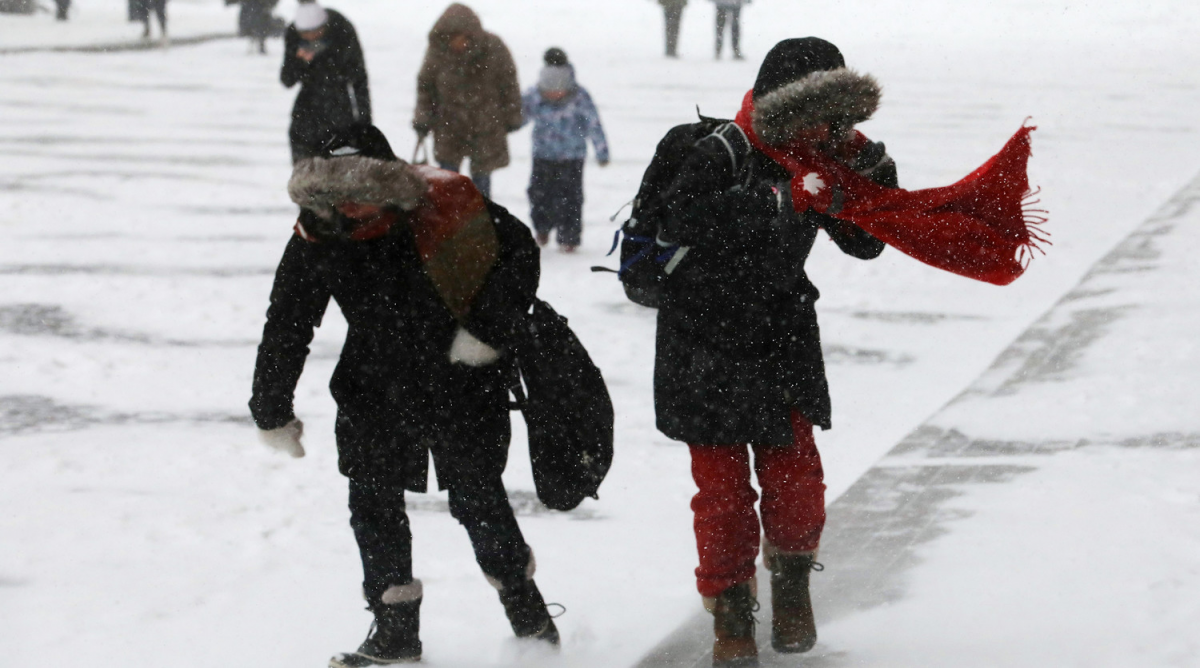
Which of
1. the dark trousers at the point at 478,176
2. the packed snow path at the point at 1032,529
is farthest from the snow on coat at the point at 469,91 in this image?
the packed snow path at the point at 1032,529

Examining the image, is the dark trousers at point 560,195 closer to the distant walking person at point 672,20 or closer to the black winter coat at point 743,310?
the black winter coat at point 743,310

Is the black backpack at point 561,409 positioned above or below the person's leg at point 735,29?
above

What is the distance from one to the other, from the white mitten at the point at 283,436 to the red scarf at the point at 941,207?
1.27m

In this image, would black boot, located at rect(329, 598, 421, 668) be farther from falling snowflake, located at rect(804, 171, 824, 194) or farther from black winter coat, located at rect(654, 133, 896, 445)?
falling snowflake, located at rect(804, 171, 824, 194)

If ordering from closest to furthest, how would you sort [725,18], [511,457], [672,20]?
[511,457], [672,20], [725,18]

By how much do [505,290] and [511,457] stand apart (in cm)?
220

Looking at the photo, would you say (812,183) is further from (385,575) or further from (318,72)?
(318,72)

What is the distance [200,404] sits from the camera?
223 inches

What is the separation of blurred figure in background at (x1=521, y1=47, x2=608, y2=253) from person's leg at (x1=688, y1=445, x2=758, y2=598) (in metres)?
5.36

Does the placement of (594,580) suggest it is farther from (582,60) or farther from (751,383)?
(582,60)

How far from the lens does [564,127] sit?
859 centimetres

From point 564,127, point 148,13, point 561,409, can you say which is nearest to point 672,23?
point 148,13

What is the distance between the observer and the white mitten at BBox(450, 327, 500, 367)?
3.10 m

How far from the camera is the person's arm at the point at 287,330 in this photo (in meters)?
3.07
